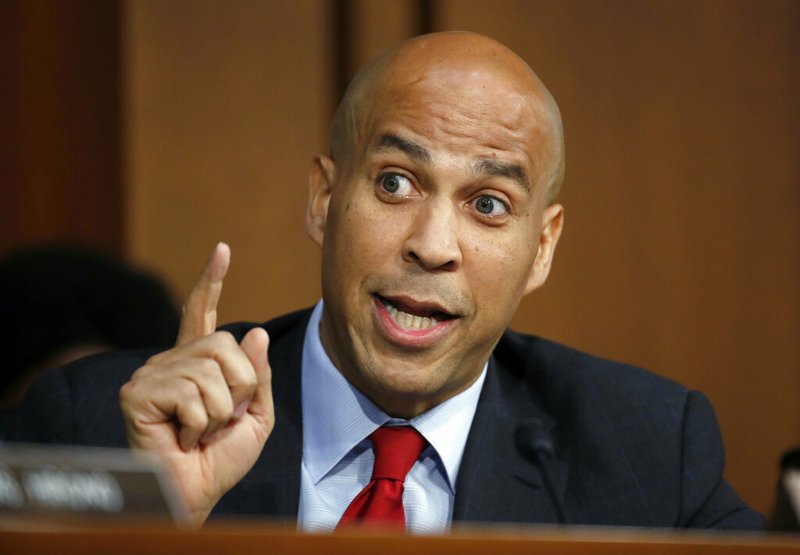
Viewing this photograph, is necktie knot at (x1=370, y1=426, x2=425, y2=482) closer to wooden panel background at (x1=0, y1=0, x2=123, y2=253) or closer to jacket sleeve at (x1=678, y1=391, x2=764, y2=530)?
jacket sleeve at (x1=678, y1=391, x2=764, y2=530)

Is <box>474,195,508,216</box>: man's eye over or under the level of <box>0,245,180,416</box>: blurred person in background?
over

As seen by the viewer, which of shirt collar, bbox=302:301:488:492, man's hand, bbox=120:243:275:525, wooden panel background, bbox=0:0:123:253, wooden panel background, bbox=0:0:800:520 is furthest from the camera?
wooden panel background, bbox=0:0:123:253

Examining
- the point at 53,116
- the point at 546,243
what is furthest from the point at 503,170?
the point at 53,116

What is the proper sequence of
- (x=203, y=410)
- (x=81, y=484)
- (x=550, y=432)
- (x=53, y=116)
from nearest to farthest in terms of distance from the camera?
1. (x=81, y=484)
2. (x=203, y=410)
3. (x=550, y=432)
4. (x=53, y=116)

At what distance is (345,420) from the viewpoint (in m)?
1.50

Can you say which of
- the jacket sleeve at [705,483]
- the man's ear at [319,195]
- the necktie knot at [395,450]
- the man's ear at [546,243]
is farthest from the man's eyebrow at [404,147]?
the jacket sleeve at [705,483]

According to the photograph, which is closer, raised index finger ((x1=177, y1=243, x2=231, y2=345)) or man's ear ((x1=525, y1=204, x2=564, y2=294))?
raised index finger ((x1=177, y1=243, x2=231, y2=345))

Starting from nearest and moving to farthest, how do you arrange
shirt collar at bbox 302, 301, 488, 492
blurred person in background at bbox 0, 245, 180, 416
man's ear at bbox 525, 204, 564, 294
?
shirt collar at bbox 302, 301, 488, 492, man's ear at bbox 525, 204, 564, 294, blurred person in background at bbox 0, 245, 180, 416

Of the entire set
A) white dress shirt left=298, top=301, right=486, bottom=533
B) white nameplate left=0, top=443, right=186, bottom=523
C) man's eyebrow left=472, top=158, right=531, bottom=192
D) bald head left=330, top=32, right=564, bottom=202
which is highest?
bald head left=330, top=32, right=564, bottom=202

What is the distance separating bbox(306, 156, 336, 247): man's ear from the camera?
5.18ft

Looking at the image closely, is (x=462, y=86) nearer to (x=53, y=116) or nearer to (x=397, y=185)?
(x=397, y=185)

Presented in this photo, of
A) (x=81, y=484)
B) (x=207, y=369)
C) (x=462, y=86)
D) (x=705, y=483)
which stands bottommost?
(x=705, y=483)

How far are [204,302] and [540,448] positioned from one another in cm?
51

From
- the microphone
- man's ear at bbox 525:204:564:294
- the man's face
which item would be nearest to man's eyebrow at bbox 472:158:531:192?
the man's face
